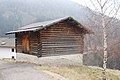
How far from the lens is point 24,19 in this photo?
11025 centimetres

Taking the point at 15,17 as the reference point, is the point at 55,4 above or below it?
above

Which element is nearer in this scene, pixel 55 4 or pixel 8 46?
pixel 8 46

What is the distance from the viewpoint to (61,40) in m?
23.5

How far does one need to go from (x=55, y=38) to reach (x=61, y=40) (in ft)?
2.26

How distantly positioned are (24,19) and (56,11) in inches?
1042

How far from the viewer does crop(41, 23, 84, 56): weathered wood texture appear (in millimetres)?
22625

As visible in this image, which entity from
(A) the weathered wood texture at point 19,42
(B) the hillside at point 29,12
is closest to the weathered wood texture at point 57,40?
(A) the weathered wood texture at point 19,42

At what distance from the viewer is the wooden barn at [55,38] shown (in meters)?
22.4

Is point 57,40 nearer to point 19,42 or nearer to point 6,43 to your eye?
point 19,42

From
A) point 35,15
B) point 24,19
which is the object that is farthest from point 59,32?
point 35,15

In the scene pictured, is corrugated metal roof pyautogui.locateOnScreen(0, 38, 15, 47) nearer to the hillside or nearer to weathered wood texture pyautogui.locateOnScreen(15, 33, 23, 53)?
weathered wood texture pyautogui.locateOnScreen(15, 33, 23, 53)

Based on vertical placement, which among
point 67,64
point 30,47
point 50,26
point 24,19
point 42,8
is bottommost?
point 67,64

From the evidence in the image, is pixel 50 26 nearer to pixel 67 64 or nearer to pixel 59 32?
pixel 59 32

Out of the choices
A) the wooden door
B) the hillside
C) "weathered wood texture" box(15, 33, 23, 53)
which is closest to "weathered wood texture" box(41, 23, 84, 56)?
the wooden door
